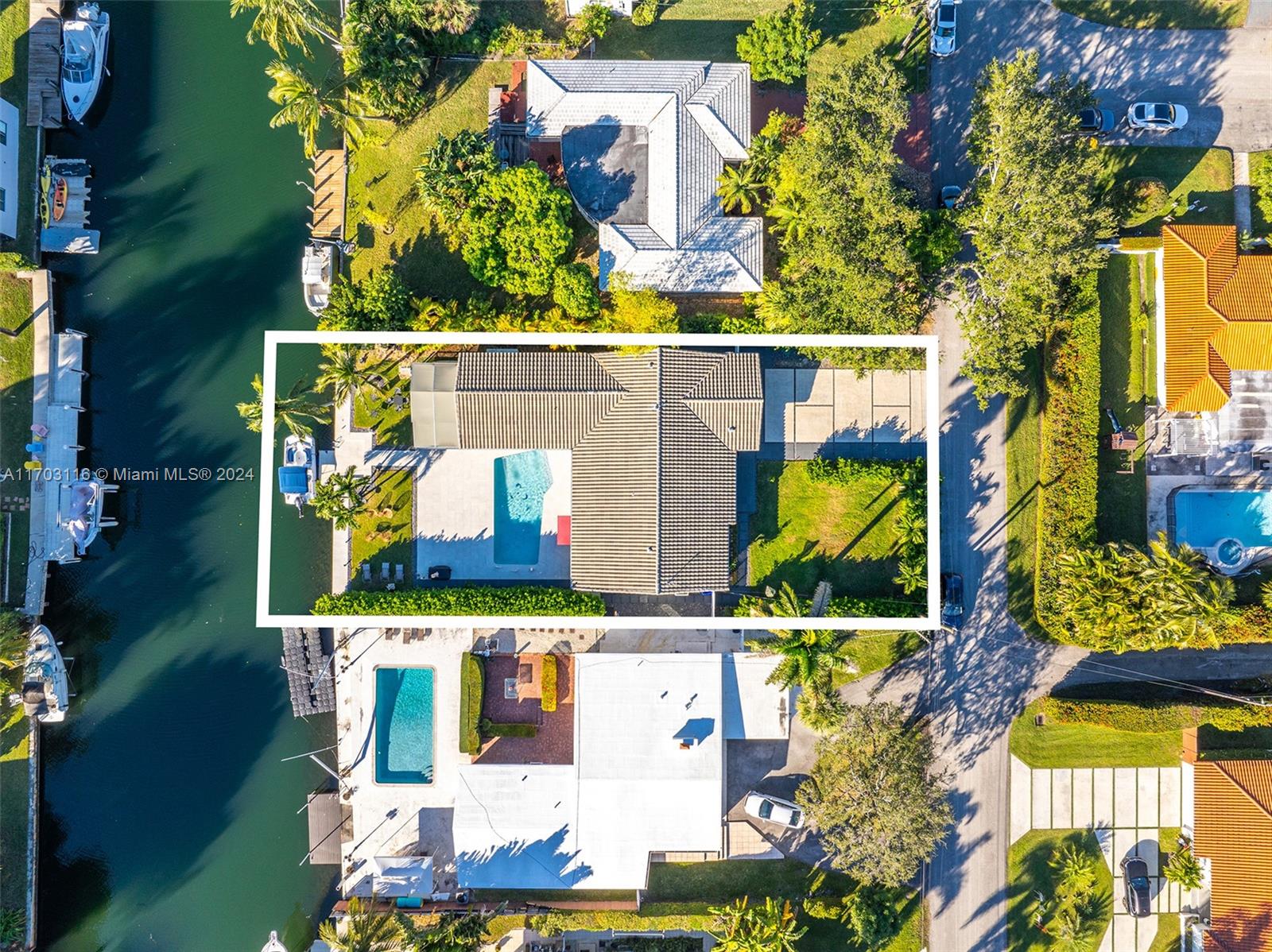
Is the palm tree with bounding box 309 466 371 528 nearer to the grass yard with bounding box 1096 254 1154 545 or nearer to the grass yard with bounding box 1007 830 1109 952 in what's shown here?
the grass yard with bounding box 1007 830 1109 952

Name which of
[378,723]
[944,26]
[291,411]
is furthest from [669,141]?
[378,723]

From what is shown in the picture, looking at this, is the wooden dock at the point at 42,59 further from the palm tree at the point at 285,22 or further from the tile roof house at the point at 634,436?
the tile roof house at the point at 634,436

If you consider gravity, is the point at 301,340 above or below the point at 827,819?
above

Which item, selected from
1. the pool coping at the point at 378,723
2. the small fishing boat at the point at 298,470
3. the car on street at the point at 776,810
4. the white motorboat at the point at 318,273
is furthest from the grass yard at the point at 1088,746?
the white motorboat at the point at 318,273

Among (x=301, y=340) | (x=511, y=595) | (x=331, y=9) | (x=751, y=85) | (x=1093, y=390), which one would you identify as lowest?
(x=511, y=595)

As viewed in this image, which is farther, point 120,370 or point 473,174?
point 120,370

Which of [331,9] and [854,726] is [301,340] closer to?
[331,9]

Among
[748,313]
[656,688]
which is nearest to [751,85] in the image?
[748,313]
